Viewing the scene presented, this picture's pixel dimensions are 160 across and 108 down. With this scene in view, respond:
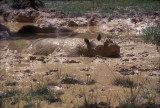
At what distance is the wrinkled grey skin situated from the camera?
6.85 m

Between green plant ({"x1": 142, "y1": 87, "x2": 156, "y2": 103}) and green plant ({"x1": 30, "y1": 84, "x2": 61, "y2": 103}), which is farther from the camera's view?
green plant ({"x1": 30, "y1": 84, "x2": 61, "y2": 103})

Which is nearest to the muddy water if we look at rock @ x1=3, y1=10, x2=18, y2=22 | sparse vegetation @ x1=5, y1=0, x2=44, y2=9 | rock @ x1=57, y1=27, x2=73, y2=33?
rock @ x1=57, y1=27, x2=73, y2=33

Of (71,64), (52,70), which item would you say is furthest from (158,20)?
(52,70)

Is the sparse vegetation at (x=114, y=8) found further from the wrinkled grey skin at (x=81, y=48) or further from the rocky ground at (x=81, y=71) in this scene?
the wrinkled grey skin at (x=81, y=48)

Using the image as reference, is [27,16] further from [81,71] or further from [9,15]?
[81,71]

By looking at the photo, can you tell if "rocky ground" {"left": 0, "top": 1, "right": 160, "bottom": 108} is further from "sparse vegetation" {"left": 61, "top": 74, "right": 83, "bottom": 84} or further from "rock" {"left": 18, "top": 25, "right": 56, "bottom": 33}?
"rock" {"left": 18, "top": 25, "right": 56, "bottom": 33}

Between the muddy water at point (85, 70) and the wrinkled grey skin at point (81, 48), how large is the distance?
10.5 inches

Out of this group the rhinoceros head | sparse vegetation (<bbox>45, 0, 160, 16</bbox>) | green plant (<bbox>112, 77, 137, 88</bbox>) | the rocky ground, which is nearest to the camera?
the rocky ground

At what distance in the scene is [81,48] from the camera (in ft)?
23.0

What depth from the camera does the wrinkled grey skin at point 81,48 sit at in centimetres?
685

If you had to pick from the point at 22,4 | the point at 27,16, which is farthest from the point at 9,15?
the point at 22,4

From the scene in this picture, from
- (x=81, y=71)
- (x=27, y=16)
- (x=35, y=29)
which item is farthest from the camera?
(x=27, y=16)

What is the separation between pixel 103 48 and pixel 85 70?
5.10ft

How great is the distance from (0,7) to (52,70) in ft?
47.5
